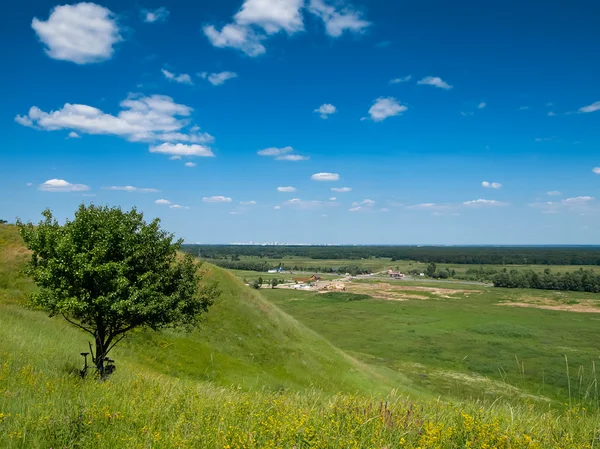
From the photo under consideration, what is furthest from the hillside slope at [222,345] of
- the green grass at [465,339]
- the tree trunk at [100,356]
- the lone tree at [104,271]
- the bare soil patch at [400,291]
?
the bare soil patch at [400,291]

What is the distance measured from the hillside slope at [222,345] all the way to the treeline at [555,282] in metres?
162

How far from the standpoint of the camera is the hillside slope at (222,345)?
22.0 metres

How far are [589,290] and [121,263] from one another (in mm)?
200599

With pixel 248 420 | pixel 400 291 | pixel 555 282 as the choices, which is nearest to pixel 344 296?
pixel 400 291

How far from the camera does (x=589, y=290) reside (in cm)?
16375

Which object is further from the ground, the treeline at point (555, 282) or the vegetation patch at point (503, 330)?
the treeline at point (555, 282)

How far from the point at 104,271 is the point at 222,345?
19.8 m

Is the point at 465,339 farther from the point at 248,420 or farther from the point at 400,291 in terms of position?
the point at 400,291

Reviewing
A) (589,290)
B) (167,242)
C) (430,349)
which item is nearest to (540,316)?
(430,349)

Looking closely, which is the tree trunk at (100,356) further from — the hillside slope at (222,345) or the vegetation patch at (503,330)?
the vegetation patch at (503,330)

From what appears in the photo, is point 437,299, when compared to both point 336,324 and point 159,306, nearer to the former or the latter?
point 336,324

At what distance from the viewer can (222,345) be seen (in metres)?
33.4

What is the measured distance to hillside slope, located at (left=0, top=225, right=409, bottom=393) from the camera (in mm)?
22031

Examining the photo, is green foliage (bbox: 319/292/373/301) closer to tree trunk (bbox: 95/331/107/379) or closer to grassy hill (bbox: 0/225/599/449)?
tree trunk (bbox: 95/331/107/379)
